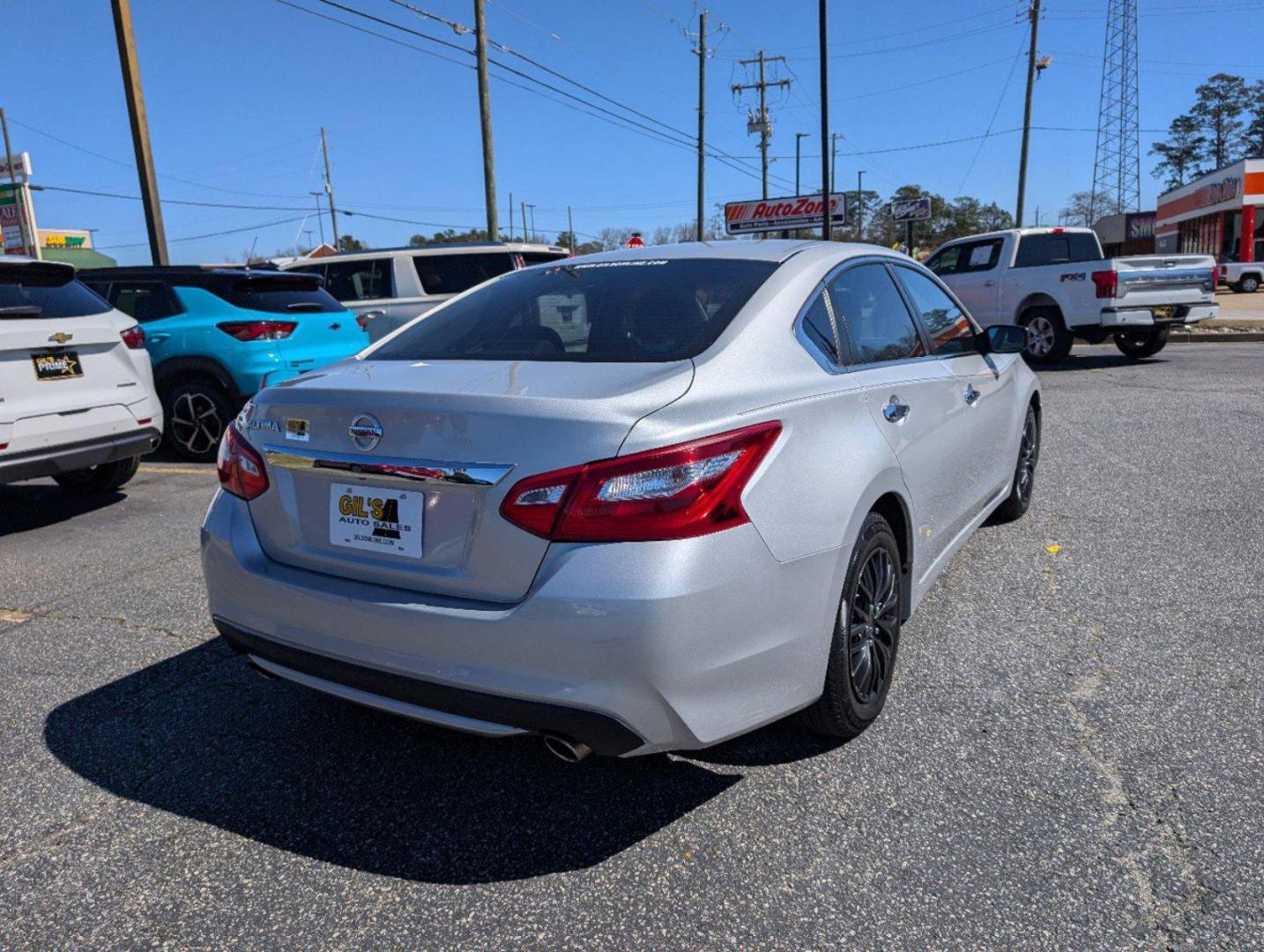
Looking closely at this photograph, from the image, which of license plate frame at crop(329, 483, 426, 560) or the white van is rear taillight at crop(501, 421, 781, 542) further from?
the white van

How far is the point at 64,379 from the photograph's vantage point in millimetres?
5605

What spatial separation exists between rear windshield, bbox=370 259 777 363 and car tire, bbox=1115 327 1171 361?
1219cm

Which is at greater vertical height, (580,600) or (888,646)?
(580,600)

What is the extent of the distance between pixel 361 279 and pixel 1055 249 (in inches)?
380

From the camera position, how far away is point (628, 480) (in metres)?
2.17

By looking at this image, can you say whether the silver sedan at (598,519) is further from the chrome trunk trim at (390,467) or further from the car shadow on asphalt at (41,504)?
the car shadow on asphalt at (41,504)

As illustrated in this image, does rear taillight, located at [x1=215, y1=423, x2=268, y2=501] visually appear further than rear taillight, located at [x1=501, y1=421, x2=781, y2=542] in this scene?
Yes

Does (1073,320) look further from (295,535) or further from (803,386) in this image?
(295,535)

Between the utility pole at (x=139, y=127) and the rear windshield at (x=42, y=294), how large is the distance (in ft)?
27.2

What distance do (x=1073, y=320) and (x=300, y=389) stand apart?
491 inches

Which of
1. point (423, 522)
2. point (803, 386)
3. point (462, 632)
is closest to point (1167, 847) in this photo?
point (803, 386)

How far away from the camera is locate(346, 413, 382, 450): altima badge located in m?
2.41

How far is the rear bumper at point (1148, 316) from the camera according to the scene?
12.4m

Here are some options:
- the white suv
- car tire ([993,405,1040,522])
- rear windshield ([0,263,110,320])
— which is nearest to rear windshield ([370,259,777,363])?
car tire ([993,405,1040,522])
